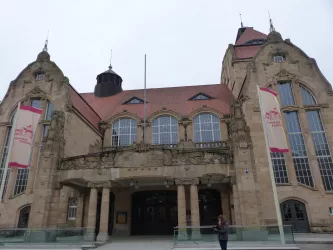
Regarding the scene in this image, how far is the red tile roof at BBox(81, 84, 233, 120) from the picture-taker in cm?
2675

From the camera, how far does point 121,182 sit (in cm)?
1783

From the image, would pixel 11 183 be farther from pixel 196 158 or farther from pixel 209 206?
pixel 209 206

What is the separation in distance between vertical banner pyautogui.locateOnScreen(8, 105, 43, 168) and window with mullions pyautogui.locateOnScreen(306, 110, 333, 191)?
22141 mm

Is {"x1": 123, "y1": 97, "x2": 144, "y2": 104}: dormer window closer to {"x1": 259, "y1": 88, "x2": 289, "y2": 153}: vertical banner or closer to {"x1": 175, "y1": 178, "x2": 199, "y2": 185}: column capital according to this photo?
{"x1": 175, "y1": 178, "x2": 199, "y2": 185}: column capital

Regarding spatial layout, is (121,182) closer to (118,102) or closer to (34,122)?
(34,122)

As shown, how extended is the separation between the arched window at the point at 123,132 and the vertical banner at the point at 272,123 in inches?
568

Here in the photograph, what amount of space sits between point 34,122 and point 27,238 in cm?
723

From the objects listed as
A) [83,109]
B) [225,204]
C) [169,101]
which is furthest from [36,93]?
[225,204]

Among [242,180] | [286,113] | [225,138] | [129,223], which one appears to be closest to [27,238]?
[129,223]

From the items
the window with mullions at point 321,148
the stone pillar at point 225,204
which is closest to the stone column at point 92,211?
the stone pillar at point 225,204

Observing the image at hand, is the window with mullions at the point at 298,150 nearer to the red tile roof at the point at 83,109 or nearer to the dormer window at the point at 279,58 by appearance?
the dormer window at the point at 279,58

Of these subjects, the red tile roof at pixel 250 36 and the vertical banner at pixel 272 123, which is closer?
the vertical banner at pixel 272 123

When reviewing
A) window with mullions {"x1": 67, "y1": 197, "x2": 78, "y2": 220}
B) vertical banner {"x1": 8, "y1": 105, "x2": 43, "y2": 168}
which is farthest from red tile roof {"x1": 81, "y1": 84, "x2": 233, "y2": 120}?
vertical banner {"x1": 8, "y1": 105, "x2": 43, "y2": 168}

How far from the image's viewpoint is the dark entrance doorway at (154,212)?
22.1m
